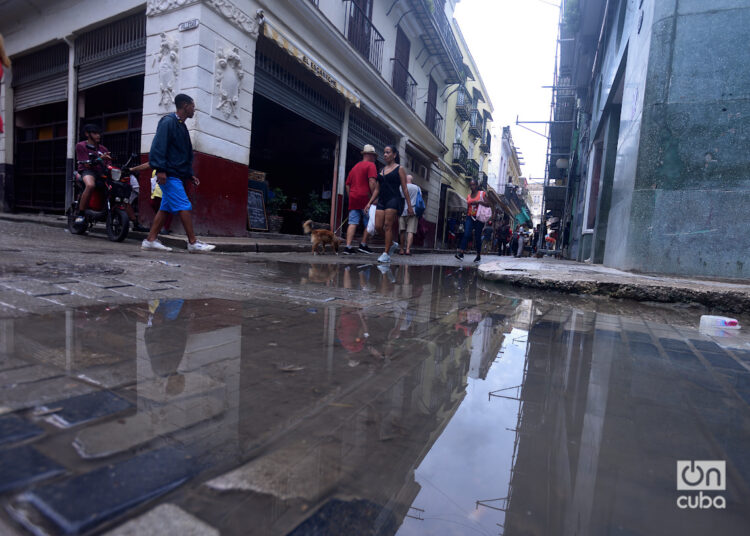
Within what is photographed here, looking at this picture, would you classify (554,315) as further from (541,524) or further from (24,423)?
(24,423)

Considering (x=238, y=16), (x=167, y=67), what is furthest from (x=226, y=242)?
(x=238, y=16)

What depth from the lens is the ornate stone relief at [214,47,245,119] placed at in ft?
22.8

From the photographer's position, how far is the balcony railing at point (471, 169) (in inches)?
971

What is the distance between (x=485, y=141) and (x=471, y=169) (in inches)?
271

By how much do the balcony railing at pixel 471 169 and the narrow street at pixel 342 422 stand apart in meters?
23.5

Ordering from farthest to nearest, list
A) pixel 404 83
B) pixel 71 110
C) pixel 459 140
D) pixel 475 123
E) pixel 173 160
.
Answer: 1. pixel 475 123
2. pixel 459 140
3. pixel 404 83
4. pixel 71 110
5. pixel 173 160

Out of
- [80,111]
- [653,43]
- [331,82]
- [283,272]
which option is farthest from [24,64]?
[653,43]

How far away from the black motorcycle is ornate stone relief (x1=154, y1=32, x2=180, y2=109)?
139 centimetres

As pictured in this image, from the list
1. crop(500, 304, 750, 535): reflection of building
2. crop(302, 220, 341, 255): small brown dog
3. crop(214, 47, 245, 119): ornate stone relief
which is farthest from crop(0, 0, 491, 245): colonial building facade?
crop(500, 304, 750, 535): reflection of building

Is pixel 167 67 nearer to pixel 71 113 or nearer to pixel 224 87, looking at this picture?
pixel 224 87

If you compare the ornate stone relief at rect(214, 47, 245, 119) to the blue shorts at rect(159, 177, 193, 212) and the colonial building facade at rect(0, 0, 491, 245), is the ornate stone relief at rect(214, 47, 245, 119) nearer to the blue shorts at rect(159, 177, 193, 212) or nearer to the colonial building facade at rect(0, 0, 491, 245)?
the colonial building facade at rect(0, 0, 491, 245)

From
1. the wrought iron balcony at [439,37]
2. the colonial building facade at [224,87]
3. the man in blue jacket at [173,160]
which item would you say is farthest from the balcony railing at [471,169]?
the man in blue jacket at [173,160]

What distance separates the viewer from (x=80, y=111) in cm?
926

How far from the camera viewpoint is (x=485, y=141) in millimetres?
31078
